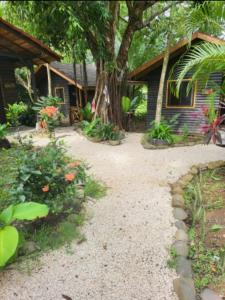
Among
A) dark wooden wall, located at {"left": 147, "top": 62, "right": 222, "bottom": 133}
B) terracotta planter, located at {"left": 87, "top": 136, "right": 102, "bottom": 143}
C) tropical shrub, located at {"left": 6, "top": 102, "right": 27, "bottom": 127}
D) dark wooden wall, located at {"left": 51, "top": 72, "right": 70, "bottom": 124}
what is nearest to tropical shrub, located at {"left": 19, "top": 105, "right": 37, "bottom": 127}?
dark wooden wall, located at {"left": 51, "top": 72, "right": 70, "bottom": 124}

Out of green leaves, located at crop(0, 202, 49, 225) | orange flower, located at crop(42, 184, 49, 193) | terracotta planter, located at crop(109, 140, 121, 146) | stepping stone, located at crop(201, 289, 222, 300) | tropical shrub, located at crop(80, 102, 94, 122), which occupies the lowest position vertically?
stepping stone, located at crop(201, 289, 222, 300)

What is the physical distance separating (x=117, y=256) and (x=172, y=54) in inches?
293

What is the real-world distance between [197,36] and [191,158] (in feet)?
13.7

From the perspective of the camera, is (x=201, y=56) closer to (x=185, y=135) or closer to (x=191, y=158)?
(x=191, y=158)

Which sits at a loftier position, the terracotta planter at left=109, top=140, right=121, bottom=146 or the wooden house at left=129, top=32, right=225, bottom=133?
the wooden house at left=129, top=32, right=225, bottom=133

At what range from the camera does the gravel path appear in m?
1.99

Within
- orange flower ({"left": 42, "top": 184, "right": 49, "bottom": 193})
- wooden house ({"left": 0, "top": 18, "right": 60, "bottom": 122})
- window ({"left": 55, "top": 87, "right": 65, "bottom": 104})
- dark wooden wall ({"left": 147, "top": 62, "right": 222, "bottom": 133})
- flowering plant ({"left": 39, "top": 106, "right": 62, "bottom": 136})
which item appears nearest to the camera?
orange flower ({"left": 42, "top": 184, "right": 49, "bottom": 193})

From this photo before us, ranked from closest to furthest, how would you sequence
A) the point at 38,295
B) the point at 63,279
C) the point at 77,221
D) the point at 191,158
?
1. the point at 38,295
2. the point at 63,279
3. the point at 77,221
4. the point at 191,158

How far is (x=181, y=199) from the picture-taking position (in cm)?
353

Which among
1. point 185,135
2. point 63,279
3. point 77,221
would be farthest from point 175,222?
point 185,135

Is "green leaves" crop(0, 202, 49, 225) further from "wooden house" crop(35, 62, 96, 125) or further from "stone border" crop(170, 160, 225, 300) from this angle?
"wooden house" crop(35, 62, 96, 125)

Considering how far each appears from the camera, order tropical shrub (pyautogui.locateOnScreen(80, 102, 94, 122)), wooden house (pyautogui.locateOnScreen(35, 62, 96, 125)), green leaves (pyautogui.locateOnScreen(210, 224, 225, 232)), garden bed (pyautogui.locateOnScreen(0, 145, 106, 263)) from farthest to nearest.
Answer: wooden house (pyautogui.locateOnScreen(35, 62, 96, 125)) < tropical shrub (pyautogui.locateOnScreen(80, 102, 94, 122)) < green leaves (pyautogui.locateOnScreen(210, 224, 225, 232)) < garden bed (pyautogui.locateOnScreen(0, 145, 106, 263))

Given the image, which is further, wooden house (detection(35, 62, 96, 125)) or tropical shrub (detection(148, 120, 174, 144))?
wooden house (detection(35, 62, 96, 125))

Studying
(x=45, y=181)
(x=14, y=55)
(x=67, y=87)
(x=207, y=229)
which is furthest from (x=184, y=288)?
(x=67, y=87)
